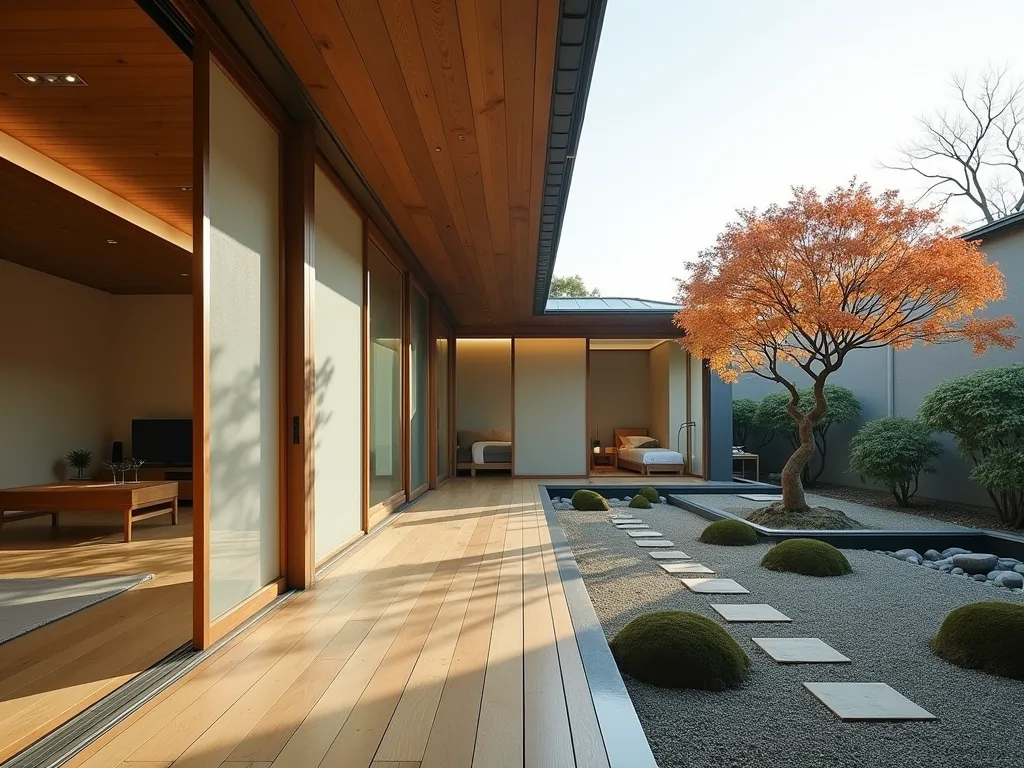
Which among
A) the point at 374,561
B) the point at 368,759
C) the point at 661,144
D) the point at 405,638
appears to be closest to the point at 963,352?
the point at 374,561

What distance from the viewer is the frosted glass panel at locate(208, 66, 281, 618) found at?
9.55 ft

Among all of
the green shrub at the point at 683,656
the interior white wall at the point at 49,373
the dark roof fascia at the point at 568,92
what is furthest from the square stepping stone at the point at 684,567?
the interior white wall at the point at 49,373

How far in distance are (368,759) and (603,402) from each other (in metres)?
13.1

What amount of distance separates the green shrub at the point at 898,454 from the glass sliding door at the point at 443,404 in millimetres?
5301

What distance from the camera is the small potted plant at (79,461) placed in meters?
8.15

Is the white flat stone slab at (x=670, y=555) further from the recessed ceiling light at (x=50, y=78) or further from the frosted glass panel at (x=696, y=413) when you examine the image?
the frosted glass panel at (x=696, y=413)

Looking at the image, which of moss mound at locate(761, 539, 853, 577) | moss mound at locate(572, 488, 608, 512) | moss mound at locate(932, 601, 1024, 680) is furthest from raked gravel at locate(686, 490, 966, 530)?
moss mound at locate(932, 601, 1024, 680)

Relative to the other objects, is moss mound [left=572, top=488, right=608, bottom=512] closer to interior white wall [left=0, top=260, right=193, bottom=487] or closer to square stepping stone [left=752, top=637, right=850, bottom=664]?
interior white wall [left=0, top=260, right=193, bottom=487]

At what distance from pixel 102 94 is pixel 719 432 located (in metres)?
9.31

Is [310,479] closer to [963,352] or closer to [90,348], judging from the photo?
[90,348]

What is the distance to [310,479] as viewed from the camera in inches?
150

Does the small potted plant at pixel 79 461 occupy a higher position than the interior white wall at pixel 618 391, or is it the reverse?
the interior white wall at pixel 618 391

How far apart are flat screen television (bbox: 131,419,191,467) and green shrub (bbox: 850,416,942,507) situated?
7769mm

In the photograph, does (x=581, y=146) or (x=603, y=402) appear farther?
(x=603, y=402)
